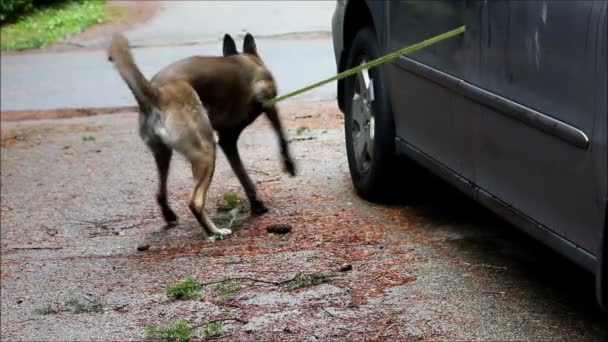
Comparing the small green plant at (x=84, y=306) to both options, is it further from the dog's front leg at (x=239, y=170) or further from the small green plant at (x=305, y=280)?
the dog's front leg at (x=239, y=170)

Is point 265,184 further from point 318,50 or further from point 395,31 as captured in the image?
point 318,50

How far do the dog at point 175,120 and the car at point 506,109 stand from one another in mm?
974

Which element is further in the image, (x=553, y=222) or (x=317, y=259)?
(x=317, y=259)

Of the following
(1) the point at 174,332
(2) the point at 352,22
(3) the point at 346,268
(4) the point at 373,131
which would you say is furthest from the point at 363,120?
(1) the point at 174,332

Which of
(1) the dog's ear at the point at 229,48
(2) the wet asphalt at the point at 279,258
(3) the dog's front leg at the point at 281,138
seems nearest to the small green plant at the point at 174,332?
(2) the wet asphalt at the point at 279,258

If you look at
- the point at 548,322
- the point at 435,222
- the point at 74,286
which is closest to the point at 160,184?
the point at 74,286

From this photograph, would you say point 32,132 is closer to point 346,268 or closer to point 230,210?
point 230,210

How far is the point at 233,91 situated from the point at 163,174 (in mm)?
643

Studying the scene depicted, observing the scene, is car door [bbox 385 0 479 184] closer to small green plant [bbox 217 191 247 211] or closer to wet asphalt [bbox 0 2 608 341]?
wet asphalt [bbox 0 2 608 341]

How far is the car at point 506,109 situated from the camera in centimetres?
421

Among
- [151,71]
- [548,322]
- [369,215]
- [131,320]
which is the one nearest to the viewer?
[548,322]

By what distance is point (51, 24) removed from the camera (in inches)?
798

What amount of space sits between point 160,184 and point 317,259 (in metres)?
1.42

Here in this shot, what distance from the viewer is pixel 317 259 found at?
6184 millimetres
